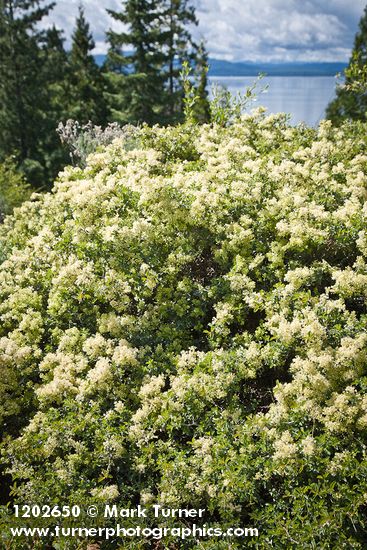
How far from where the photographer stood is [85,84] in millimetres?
24641

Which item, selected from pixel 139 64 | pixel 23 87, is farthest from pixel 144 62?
pixel 23 87

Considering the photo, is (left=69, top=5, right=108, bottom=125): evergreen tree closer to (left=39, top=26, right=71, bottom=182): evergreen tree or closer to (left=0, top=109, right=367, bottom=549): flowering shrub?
(left=39, top=26, right=71, bottom=182): evergreen tree

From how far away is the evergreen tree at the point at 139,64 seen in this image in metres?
22.5

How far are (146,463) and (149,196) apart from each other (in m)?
2.45

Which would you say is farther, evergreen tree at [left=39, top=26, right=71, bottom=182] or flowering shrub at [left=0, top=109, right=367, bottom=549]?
evergreen tree at [left=39, top=26, right=71, bottom=182]

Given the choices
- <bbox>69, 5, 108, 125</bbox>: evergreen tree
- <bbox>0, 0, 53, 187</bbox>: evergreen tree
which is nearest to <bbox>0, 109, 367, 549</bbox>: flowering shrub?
<bbox>0, 0, 53, 187</bbox>: evergreen tree

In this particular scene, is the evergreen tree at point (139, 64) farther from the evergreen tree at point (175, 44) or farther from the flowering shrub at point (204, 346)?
the flowering shrub at point (204, 346)

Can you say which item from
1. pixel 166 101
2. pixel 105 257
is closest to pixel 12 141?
pixel 166 101

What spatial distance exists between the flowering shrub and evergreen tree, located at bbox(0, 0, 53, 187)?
18.2 metres

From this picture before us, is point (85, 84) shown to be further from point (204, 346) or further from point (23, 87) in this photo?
point (204, 346)

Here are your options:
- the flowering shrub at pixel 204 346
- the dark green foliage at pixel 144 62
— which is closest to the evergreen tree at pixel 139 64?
the dark green foliage at pixel 144 62

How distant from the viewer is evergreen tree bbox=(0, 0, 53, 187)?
21266 millimetres

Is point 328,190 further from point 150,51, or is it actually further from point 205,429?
point 150,51

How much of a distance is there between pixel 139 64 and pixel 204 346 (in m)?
22.9
